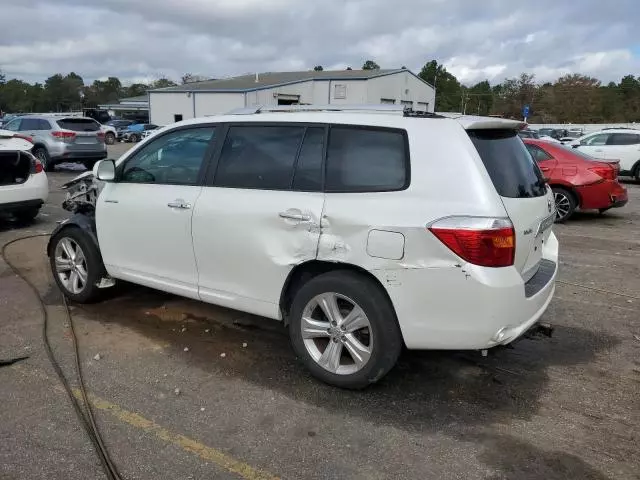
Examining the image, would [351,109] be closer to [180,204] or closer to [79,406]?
[180,204]

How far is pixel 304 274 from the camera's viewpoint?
3.73m

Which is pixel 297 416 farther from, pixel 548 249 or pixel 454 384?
pixel 548 249

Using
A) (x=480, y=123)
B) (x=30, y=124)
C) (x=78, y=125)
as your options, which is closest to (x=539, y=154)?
(x=480, y=123)

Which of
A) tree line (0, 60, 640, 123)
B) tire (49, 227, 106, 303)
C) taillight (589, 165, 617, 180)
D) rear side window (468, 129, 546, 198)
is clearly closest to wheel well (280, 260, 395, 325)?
rear side window (468, 129, 546, 198)

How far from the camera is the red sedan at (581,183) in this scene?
1000 cm

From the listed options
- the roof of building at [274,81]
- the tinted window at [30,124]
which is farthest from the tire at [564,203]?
the roof of building at [274,81]

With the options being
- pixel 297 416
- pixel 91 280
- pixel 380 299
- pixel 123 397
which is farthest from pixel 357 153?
pixel 91 280

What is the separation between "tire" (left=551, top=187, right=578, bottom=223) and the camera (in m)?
10.1

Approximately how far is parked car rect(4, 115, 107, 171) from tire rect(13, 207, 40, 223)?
8.20m

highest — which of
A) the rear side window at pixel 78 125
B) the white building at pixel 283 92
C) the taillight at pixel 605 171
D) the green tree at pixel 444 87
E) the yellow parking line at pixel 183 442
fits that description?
the green tree at pixel 444 87

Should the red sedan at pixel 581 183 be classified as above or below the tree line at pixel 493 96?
below

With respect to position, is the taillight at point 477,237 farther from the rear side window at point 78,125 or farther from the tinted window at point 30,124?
the tinted window at point 30,124

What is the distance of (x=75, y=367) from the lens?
391cm

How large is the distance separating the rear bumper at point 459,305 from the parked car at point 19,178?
6945 mm
